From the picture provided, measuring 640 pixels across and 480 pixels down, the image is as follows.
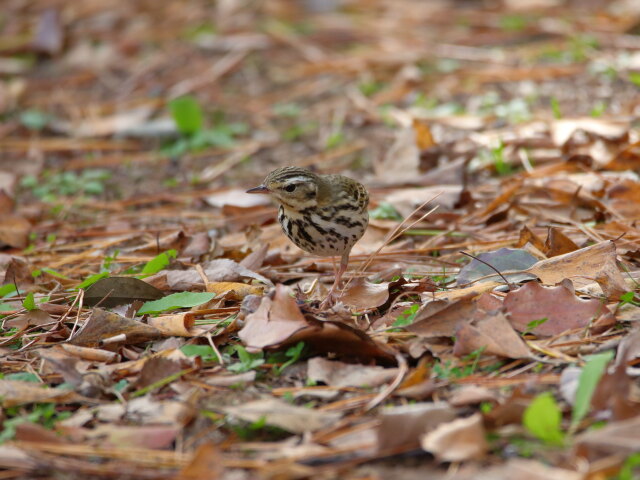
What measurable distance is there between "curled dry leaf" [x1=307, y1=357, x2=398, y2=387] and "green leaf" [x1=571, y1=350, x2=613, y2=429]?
710mm

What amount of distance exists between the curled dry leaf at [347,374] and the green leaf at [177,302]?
2.65ft

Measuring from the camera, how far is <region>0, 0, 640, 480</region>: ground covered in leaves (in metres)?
2.77

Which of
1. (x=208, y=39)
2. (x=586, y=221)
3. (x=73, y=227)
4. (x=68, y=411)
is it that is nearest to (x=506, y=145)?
(x=586, y=221)

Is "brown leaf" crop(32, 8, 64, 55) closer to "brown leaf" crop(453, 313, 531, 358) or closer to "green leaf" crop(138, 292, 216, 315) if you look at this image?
"green leaf" crop(138, 292, 216, 315)

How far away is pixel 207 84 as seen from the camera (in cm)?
905

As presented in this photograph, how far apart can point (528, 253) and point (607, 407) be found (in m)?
1.49

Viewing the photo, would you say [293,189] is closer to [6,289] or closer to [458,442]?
[6,289]

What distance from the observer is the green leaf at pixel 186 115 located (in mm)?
7684

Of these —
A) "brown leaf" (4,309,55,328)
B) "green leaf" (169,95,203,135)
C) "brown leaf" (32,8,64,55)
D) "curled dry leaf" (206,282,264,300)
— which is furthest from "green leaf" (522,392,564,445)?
"brown leaf" (32,8,64,55)

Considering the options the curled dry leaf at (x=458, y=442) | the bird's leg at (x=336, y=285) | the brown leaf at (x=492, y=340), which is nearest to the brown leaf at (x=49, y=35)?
the bird's leg at (x=336, y=285)

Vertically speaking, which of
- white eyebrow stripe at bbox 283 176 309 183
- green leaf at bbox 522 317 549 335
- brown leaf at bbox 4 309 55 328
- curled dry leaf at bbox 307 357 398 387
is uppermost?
white eyebrow stripe at bbox 283 176 309 183

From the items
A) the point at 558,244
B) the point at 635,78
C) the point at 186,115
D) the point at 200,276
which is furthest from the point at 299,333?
the point at 635,78

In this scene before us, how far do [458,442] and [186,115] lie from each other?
574cm

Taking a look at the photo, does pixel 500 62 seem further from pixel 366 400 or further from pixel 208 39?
pixel 366 400
